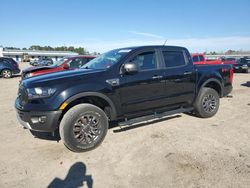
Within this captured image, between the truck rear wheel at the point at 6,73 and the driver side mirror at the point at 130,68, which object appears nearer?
the driver side mirror at the point at 130,68

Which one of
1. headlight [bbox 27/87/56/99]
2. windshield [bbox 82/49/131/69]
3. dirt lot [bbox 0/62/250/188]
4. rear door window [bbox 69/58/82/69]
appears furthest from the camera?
rear door window [bbox 69/58/82/69]

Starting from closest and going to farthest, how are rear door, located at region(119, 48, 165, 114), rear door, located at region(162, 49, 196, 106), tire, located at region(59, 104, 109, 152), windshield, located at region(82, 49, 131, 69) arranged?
tire, located at region(59, 104, 109, 152) < rear door, located at region(119, 48, 165, 114) < windshield, located at region(82, 49, 131, 69) < rear door, located at region(162, 49, 196, 106)

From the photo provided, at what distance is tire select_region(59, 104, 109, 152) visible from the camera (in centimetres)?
371

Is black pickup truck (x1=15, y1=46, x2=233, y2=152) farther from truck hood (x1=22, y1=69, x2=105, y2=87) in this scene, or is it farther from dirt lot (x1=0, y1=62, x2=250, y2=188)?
dirt lot (x1=0, y1=62, x2=250, y2=188)

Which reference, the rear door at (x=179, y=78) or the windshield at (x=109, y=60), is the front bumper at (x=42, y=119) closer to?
the windshield at (x=109, y=60)

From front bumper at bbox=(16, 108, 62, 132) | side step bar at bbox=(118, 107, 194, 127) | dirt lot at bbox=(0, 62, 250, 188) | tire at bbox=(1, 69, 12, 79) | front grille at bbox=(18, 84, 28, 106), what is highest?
tire at bbox=(1, 69, 12, 79)

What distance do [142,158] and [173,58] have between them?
2.64 m

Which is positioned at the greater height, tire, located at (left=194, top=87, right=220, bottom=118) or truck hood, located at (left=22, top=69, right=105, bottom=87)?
truck hood, located at (left=22, top=69, right=105, bottom=87)

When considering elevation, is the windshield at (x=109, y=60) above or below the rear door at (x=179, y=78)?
above

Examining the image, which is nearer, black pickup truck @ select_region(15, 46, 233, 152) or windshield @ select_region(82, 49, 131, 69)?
black pickup truck @ select_region(15, 46, 233, 152)

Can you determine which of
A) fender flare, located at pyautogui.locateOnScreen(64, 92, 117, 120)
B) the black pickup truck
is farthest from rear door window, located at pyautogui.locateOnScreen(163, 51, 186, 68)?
fender flare, located at pyautogui.locateOnScreen(64, 92, 117, 120)

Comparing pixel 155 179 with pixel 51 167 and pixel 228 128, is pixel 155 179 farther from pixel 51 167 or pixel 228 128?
pixel 228 128

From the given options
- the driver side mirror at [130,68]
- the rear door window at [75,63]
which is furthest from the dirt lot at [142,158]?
the rear door window at [75,63]

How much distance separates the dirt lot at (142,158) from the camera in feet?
9.93
